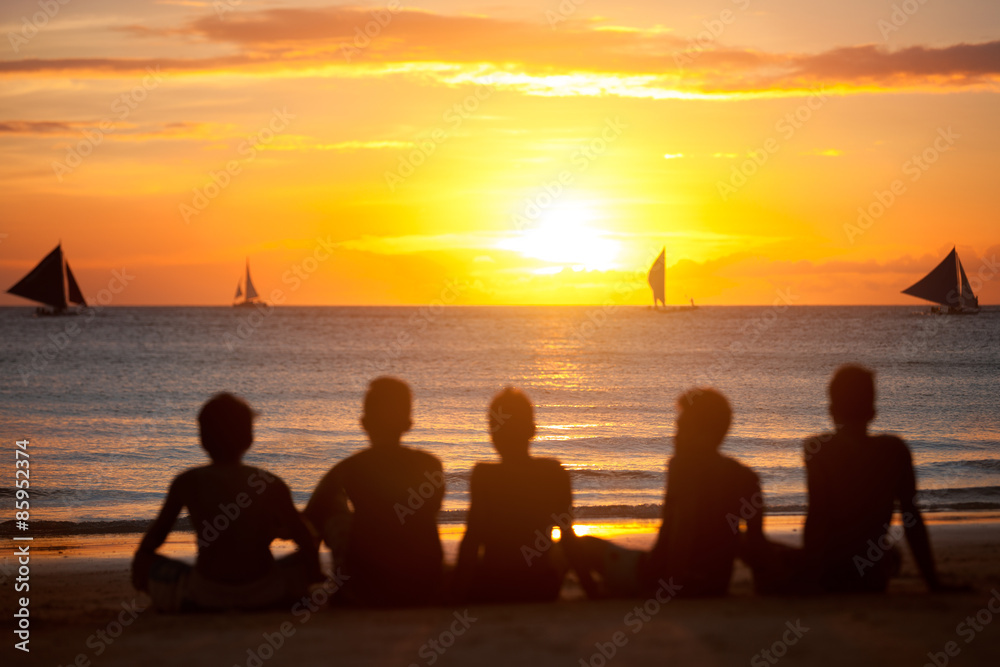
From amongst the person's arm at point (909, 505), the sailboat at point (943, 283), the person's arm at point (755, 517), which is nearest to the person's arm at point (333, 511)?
the person's arm at point (755, 517)

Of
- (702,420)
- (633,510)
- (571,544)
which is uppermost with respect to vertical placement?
(702,420)

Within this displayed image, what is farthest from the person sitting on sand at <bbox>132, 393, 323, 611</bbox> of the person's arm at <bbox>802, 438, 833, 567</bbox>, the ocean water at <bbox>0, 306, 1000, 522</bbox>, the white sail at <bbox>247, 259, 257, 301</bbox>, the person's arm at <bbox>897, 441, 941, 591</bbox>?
the white sail at <bbox>247, 259, 257, 301</bbox>

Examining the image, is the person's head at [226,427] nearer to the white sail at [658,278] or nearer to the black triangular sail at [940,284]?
the black triangular sail at [940,284]

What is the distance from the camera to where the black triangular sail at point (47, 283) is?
66.6 meters

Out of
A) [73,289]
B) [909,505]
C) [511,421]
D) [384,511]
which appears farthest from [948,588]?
[73,289]

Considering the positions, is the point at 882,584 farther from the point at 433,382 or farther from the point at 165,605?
the point at 433,382

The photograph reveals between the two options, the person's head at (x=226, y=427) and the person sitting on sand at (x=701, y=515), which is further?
the person sitting on sand at (x=701, y=515)

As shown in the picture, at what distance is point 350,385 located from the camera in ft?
119

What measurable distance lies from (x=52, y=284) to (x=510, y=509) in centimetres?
7385

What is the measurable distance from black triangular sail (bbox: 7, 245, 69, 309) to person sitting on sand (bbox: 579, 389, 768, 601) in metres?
70.7

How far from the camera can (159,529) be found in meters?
4.43

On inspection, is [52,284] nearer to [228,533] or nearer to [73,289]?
[73,289]

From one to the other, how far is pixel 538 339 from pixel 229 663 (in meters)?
79.2

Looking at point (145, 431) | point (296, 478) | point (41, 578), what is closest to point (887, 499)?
point (41, 578)
